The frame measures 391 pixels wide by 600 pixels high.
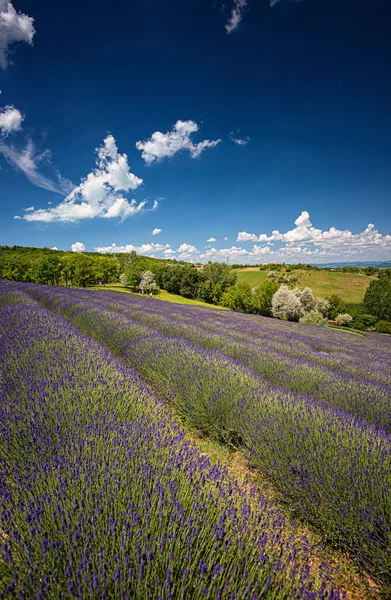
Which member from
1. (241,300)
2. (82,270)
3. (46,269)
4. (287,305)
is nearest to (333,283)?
(241,300)

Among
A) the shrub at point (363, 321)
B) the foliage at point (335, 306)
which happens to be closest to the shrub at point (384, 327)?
the shrub at point (363, 321)

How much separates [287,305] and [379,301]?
25313 millimetres

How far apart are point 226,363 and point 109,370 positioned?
1.80 metres

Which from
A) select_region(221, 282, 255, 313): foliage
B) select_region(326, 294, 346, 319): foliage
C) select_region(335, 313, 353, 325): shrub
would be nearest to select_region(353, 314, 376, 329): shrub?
select_region(326, 294, 346, 319): foliage

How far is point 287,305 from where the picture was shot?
35.8 metres

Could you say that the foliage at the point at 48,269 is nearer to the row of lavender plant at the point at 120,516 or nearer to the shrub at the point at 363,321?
the row of lavender plant at the point at 120,516

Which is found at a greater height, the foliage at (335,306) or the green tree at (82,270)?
the green tree at (82,270)

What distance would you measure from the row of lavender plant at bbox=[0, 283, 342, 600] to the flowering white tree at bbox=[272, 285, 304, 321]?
1420 inches

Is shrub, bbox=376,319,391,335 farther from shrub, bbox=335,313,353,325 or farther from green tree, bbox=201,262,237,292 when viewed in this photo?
green tree, bbox=201,262,237,292

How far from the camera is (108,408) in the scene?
207 centimetres

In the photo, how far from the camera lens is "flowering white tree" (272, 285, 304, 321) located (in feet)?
116

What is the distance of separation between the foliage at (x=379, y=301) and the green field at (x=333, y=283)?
4144 millimetres

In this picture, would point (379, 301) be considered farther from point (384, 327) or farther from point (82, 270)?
point (82, 270)

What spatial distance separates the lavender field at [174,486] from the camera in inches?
37.2
